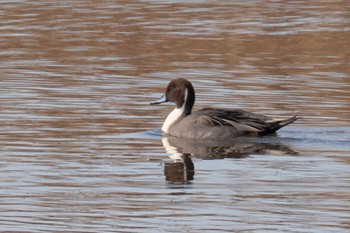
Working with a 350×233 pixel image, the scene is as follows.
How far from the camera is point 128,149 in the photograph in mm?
12844

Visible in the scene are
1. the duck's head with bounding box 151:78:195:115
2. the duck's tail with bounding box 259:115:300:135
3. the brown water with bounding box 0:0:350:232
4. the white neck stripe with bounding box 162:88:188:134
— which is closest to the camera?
the brown water with bounding box 0:0:350:232

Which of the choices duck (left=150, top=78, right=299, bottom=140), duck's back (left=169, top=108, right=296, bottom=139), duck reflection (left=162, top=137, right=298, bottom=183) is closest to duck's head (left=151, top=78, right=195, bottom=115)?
duck (left=150, top=78, right=299, bottom=140)

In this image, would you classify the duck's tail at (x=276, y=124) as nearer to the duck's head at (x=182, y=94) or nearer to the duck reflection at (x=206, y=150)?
Answer: the duck reflection at (x=206, y=150)

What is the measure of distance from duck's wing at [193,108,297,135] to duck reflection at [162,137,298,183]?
0.15 meters

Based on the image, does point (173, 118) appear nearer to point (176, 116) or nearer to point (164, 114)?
point (176, 116)

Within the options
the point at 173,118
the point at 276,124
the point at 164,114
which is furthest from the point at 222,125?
the point at 164,114

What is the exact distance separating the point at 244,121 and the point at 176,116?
2.88 feet

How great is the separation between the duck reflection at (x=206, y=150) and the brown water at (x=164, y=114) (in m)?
0.02

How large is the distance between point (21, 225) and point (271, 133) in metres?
5.43

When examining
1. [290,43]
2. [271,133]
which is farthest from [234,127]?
[290,43]

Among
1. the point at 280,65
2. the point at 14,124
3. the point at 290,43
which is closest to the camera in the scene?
the point at 14,124

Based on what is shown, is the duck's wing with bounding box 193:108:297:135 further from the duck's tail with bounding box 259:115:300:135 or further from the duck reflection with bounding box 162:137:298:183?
the duck reflection with bounding box 162:137:298:183

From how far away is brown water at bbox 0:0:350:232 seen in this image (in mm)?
9680

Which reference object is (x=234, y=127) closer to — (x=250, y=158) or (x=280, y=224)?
(x=250, y=158)
